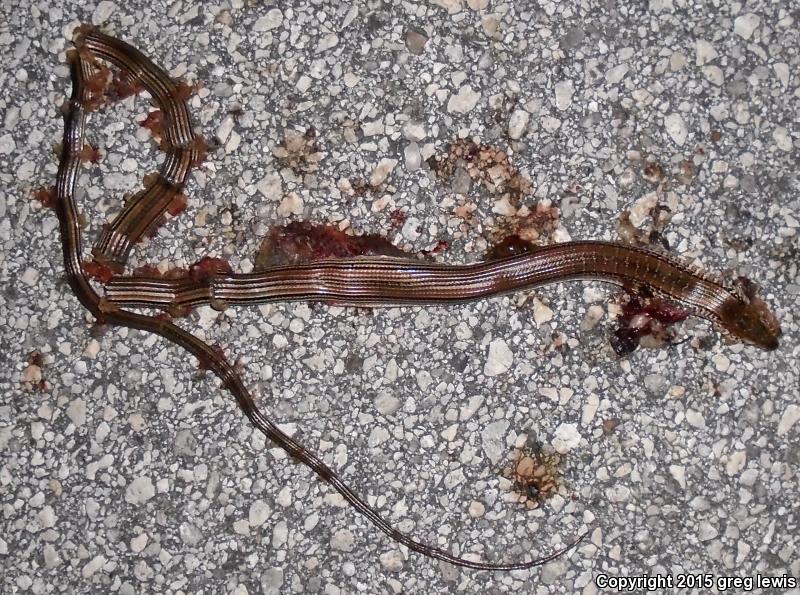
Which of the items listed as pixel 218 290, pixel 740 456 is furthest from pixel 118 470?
pixel 740 456

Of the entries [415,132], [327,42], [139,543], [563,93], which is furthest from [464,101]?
[139,543]

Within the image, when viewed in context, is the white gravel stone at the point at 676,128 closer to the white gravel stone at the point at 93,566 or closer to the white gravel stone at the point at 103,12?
the white gravel stone at the point at 103,12

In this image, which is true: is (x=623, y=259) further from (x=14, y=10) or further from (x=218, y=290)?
(x=14, y=10)

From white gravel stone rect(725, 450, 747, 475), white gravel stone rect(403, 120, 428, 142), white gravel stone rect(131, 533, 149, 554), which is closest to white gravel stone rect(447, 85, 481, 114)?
white gravel stone rect(403, 120, 428, 142)

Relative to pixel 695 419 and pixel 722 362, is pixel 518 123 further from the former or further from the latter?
pixel 695 419

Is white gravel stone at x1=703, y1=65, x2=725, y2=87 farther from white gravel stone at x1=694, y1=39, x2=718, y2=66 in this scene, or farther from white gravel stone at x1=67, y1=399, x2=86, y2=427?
white gravel stone at x1=67, y1=399, x2=86, y2=427
